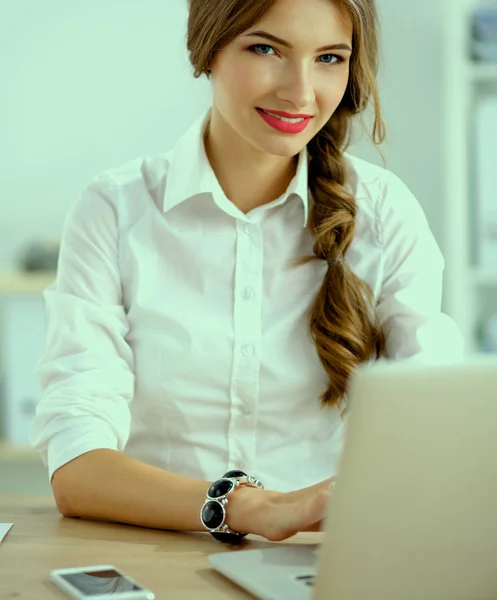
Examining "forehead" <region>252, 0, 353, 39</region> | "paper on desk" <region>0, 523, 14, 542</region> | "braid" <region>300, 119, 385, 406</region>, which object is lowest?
"paper on desk" <region>0, 523, 14, 542</region>

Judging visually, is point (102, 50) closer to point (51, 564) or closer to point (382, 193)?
point (382, 193)

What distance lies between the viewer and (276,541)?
1.13m

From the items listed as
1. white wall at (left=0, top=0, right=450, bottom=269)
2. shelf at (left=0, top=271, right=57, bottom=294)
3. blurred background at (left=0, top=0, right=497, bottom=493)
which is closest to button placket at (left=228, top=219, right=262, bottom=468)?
shelf at (left=0, top=271, right=57, bottom=294)

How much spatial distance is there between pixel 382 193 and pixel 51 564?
918mm

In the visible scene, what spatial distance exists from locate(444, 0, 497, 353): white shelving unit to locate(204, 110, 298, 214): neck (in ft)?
5.14

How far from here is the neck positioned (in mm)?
1625

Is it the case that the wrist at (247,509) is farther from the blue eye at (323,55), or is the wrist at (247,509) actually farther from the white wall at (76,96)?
the white wall at (76,96)

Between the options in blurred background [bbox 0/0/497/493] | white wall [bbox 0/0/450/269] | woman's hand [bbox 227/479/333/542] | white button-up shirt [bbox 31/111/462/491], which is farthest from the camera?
white wall [bbox 0/0/450/269]

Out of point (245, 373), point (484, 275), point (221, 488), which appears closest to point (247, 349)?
point (245, 373)

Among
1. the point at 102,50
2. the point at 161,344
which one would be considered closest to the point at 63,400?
the point at 161,344

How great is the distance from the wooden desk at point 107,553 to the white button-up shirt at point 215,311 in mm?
308

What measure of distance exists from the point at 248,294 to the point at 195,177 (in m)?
0.22

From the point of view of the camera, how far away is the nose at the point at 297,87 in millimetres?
1412

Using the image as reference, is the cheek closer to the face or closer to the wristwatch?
the face
